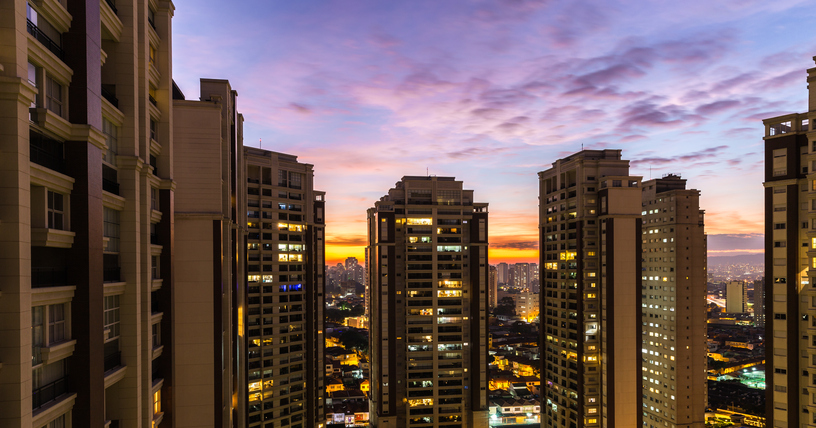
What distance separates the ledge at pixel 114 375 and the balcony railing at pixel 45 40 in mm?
11432

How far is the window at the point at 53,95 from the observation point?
13156mm

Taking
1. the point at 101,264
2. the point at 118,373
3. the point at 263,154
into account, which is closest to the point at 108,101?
the point at 101,264

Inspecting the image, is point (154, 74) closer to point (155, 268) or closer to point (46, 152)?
point (155, 268)

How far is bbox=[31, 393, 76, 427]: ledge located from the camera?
38.2 ft

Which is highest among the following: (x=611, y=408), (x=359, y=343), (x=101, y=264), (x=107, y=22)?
(x=107, y=22)

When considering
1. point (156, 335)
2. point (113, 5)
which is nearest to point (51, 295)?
point (156, 335)

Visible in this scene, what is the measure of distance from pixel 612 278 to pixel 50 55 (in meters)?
57.5

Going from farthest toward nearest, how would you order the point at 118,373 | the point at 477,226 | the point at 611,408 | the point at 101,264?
the point at 477,226, the point at 611,408, the point at 118,373, the point at 101,264

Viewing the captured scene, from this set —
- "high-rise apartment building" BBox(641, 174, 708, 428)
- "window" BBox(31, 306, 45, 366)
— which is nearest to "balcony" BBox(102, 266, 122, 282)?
"window" BBox(31, 306, 45, 366)

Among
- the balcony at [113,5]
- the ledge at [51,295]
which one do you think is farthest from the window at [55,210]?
the balcony at [113,5]

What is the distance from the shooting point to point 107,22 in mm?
16797

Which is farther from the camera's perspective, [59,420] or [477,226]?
[477,226]

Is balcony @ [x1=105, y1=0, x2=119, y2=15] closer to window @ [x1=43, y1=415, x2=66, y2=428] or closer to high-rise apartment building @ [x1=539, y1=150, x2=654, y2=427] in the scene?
window @ [x1=43, y1=415, x2=66, y2=428]

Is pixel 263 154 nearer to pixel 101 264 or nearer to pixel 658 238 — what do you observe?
pixel 101 264
